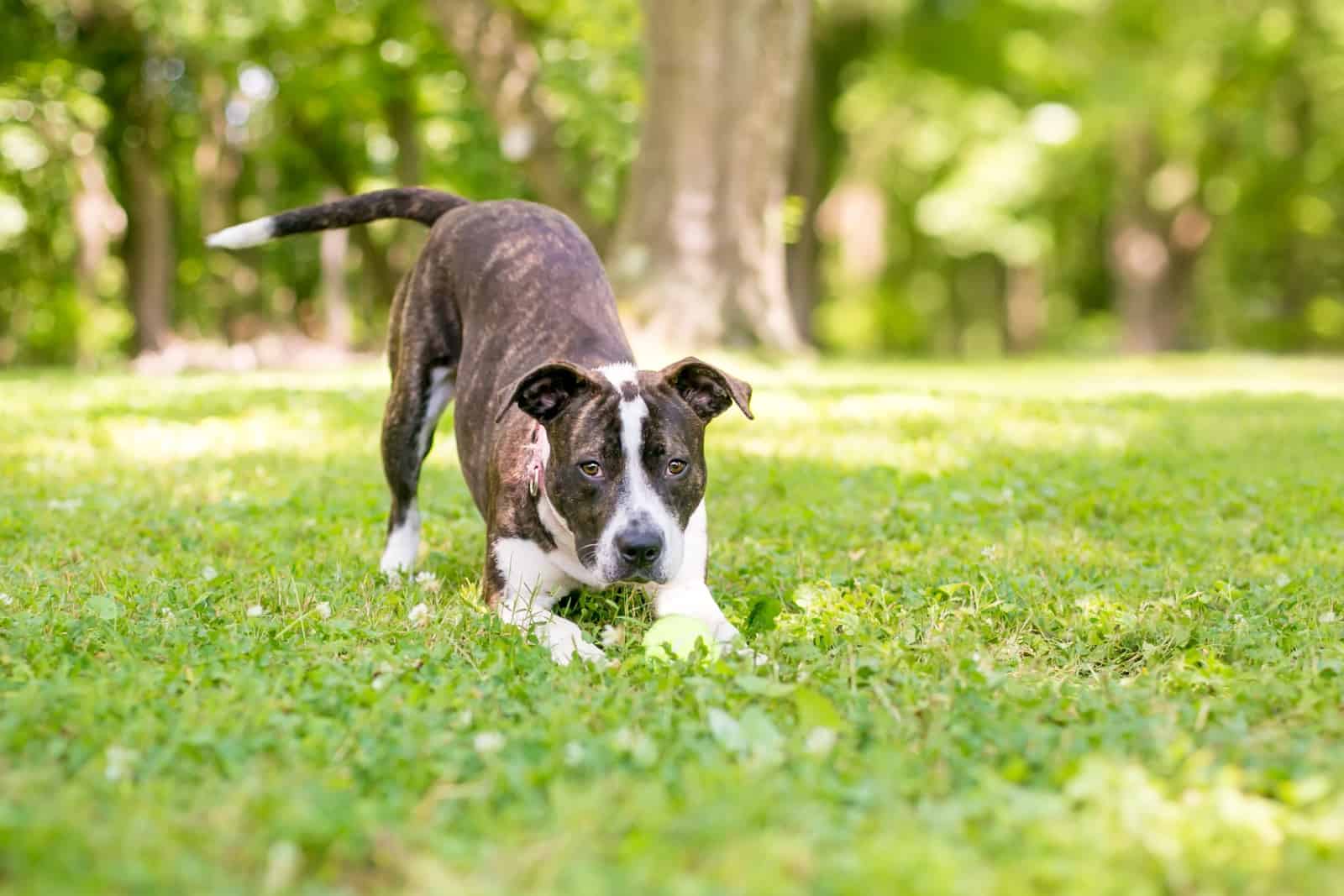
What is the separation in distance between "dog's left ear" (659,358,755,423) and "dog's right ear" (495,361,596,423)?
1.16ft

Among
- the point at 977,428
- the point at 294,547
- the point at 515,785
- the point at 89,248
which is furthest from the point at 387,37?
the point at 515,785

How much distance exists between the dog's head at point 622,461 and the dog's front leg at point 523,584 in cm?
24

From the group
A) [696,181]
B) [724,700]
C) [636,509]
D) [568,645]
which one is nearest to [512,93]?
[696,181]

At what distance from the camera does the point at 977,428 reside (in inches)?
422

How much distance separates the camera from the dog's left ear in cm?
497

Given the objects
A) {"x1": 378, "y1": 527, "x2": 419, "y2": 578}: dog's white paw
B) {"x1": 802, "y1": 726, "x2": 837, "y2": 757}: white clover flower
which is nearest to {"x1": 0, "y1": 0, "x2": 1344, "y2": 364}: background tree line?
{"x1": 378, "y1": 527, "x2": 419, "y2": 578}: dog's white paw

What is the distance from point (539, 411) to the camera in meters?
4.99

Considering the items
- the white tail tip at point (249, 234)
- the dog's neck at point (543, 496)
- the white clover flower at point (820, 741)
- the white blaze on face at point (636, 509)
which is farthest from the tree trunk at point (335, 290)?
the white clover flower at point (820, 741)

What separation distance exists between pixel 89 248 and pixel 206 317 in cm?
1244

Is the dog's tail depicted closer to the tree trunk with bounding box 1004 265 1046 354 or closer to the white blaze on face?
the white blaze on face

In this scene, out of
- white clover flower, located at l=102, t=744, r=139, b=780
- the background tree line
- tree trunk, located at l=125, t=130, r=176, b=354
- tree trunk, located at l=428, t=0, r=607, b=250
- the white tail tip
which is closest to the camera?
white clover flower, located at l=102, t=744, r=139, b=780

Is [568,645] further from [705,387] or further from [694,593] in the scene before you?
[705,387]

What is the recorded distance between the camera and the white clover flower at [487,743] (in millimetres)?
3236

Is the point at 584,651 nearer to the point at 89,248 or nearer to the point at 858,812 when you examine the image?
the point at 858,812
